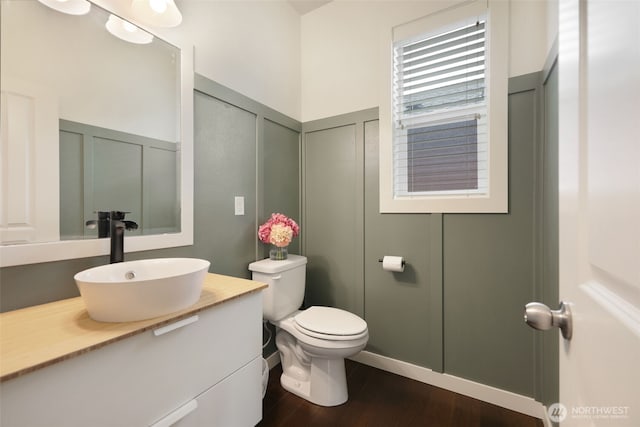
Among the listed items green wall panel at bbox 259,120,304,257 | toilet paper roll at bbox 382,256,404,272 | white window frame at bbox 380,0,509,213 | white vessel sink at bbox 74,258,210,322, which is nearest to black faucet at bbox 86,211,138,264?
white vessel sink at bbox 74,258,210,322

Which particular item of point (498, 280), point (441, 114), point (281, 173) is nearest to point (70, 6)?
point (281, 173)

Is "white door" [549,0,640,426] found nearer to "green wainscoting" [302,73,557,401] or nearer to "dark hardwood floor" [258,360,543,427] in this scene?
"green wainscoting" [302,73,557,401]

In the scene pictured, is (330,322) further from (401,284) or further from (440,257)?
(440,257)

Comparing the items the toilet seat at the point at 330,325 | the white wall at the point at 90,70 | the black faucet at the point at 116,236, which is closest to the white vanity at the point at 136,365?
the black faucet at the point at 116,236

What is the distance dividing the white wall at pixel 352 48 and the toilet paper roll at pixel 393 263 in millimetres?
1114

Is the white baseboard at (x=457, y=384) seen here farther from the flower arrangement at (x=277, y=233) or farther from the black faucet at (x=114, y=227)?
the black faucet at (x=114, y=227)

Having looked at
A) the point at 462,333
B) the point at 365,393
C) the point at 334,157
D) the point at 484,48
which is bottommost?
the point at 365,393

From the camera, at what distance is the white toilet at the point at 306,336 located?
4.99 ft

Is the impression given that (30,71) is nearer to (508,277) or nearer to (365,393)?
(365,393)

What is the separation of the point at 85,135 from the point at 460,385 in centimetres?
238

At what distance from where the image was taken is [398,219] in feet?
6.27

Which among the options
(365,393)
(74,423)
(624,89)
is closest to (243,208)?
A: (74,423)

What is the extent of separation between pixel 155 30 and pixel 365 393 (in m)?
2.32

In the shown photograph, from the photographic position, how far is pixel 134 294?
2.66 feet
